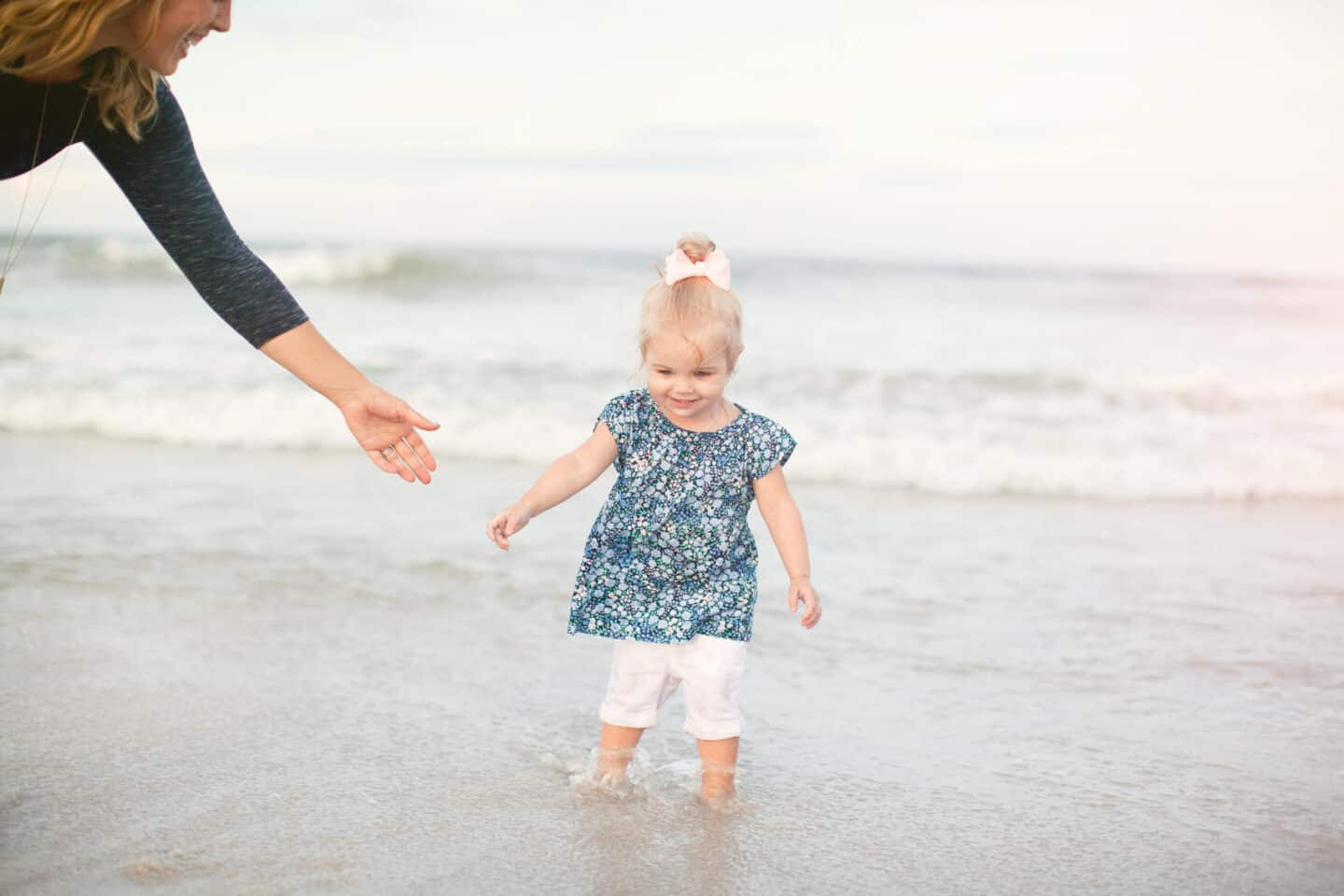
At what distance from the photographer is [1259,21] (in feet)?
51.5

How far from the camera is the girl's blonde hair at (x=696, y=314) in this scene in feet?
9.91

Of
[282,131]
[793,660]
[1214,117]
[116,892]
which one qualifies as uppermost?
[1214,117]

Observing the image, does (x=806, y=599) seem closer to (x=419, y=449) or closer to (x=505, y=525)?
(x=505, y=525)

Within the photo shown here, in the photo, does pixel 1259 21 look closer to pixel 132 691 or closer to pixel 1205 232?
pixel 1205 232

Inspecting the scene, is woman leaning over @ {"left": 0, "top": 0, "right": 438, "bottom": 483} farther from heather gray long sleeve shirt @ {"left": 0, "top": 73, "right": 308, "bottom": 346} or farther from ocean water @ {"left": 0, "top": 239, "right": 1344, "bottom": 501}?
ocean water @ {"left": 0, "top": 239, "right": 1344, "bottom": 501}

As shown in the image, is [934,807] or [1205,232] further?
[1205,232]

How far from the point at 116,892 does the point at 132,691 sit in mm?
1247

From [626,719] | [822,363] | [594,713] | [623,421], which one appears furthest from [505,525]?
[822,363]

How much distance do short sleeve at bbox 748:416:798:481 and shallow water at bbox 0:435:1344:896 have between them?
76cm

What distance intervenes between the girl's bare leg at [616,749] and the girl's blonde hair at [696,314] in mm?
924

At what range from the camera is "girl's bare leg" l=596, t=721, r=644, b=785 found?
3.20 metres

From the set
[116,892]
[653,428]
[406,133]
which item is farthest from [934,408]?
[406,133]

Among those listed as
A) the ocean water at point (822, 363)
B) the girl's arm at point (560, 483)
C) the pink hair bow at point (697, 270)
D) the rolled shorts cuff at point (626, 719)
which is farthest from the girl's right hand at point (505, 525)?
the ocean water at point (822, 363)

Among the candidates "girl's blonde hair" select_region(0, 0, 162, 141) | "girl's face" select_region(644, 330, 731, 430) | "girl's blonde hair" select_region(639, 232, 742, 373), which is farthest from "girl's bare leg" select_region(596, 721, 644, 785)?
"girl's blonde hair" select_region(0, 0, 162, 141)
